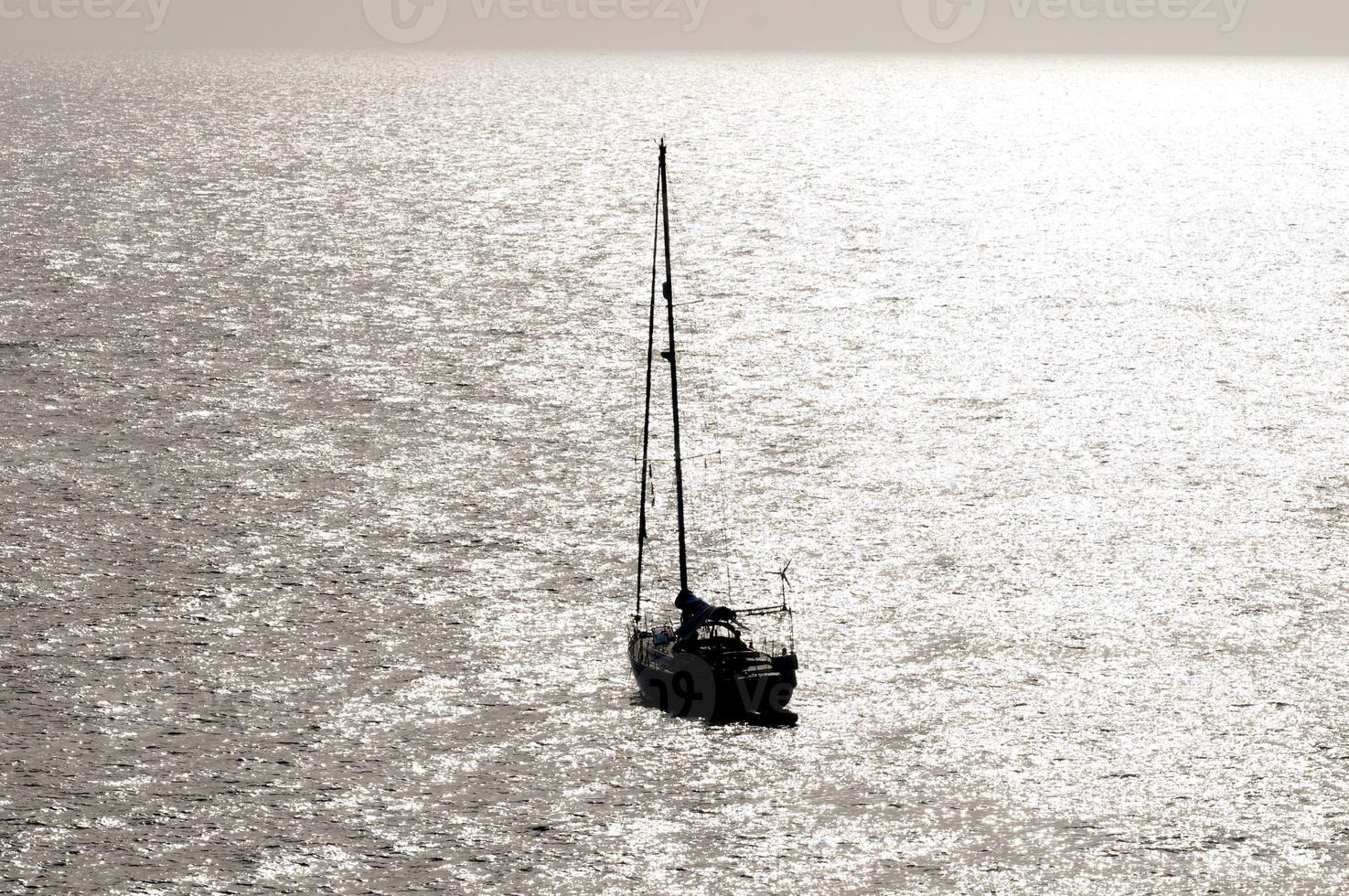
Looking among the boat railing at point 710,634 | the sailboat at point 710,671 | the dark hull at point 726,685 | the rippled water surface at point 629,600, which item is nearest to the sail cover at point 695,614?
the sailboat at point 710,671

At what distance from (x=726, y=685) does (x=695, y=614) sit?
3.51 m

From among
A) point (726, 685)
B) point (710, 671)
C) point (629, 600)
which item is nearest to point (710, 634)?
point (710, 671)

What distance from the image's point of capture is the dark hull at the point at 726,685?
64188 millimetres

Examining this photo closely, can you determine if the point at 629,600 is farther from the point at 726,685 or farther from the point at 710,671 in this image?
the point at 726,685

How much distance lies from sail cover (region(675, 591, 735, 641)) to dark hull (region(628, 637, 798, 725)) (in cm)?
99

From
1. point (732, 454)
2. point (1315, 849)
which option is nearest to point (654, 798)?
point (1315, 849)

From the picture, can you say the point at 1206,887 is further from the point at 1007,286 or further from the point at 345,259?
the point at 345,259

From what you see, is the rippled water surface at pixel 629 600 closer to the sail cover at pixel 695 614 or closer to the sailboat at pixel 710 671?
the sailboat at pixel 710 671

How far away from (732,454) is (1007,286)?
265 ft

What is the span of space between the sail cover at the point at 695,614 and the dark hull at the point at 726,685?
995 mm

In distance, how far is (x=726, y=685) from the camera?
64625 millimetres

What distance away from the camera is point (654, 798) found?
58.6m

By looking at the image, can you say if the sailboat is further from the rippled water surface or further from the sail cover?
the rippled water surface

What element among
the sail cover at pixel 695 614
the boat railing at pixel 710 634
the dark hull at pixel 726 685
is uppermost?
the sail cover at pixel 695 614
